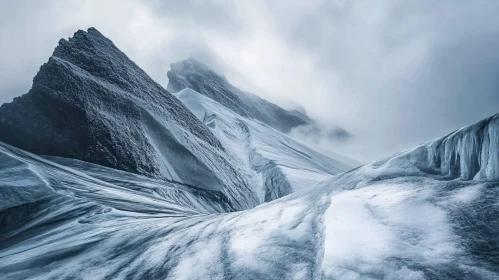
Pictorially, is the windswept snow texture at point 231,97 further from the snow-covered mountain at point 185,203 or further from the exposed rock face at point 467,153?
the exposed rock face at point 467,153

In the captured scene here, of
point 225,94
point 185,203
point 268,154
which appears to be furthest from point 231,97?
point 185,203

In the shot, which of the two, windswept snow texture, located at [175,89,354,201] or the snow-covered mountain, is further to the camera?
windswept snow texture, located at [175,89,354,201]

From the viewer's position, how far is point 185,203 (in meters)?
7.23

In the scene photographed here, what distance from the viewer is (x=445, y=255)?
6.50ft

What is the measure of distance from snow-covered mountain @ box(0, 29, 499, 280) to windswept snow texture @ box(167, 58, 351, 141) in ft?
47.0

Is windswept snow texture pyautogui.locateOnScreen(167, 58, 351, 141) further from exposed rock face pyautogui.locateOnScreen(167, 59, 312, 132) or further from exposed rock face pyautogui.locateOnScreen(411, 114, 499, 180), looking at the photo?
exposed rock face pyautogui.locateOnScreen(411, 114, 499, 180)

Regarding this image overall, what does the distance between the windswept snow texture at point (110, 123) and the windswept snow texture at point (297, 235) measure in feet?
7.38

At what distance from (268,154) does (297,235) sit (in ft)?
35.5

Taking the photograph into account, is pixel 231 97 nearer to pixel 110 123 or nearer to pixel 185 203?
pixel 110 123

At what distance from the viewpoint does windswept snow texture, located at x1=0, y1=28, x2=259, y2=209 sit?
24.0 feet

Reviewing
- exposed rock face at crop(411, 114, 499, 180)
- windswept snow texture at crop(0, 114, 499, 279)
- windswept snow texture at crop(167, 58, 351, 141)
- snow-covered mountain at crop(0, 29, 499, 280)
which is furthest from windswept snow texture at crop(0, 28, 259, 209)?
windswept snow texture at crop(167, 58, 351, 141)

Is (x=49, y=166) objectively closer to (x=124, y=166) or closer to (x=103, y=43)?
(x=124, y=166)

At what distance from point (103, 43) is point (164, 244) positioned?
9.13 metres

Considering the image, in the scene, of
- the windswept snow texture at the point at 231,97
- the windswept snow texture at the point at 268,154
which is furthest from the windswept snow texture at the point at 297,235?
the windswept snow texture at the point at 231,97
